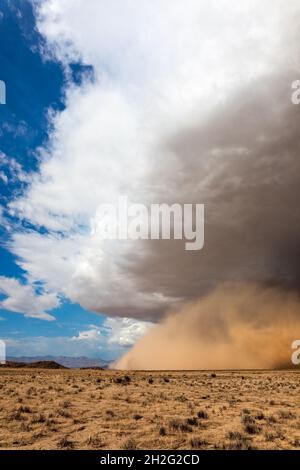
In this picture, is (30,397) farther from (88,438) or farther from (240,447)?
(240,447)

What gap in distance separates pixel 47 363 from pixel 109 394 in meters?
96.0

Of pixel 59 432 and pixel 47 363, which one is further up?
pixel 59 432

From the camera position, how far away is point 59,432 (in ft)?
57.4

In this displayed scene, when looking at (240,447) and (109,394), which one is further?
(109,394)

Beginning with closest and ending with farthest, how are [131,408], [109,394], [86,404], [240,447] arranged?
[240,447]
[131,408]
[86,404]
[109,394]

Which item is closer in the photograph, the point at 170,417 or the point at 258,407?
the point at 170,417

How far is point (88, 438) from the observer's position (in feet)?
53.0
